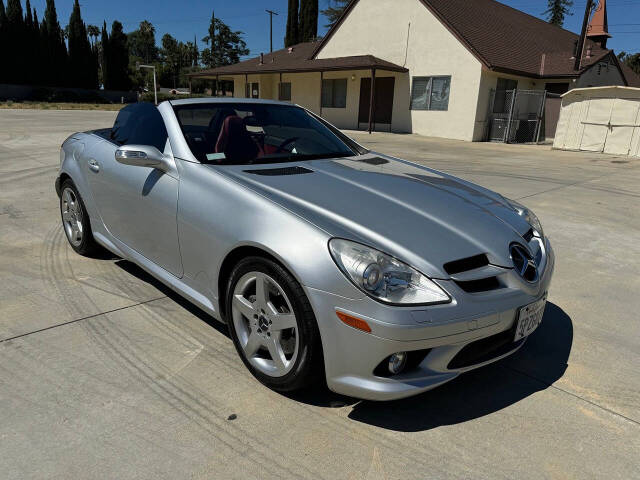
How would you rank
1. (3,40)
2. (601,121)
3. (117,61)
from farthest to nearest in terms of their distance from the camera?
(117,61) → (3,40) → (601,121)

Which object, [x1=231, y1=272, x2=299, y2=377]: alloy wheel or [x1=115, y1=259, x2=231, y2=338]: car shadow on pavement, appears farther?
[x1=115, y1=259, x2=231, y2=338]: car shadow on pavement

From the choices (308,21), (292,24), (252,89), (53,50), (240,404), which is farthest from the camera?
(53,50)

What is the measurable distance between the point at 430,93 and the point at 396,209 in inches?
806

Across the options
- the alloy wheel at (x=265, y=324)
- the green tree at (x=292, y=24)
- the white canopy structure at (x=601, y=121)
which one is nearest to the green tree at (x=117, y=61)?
the green tree at (x=292, y=24)

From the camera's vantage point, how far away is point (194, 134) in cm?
318

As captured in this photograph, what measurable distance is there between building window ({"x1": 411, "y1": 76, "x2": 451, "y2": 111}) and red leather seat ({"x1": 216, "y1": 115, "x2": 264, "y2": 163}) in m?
19.1

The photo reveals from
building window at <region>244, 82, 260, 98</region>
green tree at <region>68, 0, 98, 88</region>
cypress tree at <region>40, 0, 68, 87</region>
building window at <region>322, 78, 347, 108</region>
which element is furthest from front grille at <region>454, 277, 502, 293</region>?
green tree at <region>68, 0, 98, 88</region>

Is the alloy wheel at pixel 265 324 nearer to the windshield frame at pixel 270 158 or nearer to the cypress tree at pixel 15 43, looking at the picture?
the windshield frame at pixel 270 158

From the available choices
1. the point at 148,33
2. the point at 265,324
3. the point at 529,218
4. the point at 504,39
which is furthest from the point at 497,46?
the point at 148,33

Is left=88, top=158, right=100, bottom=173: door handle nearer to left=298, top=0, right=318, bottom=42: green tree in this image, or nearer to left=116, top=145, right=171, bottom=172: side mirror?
left=116, top=145, right=171, bottom=172: side mirror

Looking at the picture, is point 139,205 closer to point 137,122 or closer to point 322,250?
point 137,122

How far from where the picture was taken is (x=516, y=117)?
20484mm

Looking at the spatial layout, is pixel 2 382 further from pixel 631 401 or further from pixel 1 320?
pixel 631 401

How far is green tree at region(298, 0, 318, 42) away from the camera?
39594 mm
